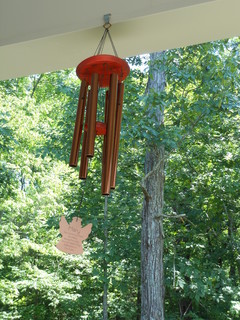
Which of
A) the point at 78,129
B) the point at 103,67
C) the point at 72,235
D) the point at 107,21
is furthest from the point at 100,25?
the point at 72,235

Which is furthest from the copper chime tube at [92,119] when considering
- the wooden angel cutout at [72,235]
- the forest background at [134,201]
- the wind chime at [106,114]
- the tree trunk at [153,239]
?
the tree trunk at [153,239]

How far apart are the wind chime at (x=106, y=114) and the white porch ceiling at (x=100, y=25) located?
18cm

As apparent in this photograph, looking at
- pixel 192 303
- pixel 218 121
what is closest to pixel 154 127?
pixel 218 121

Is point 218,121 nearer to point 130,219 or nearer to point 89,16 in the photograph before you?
point 130,219

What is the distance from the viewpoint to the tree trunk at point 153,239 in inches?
166

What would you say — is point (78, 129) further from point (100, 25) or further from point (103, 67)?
point (100, 25)

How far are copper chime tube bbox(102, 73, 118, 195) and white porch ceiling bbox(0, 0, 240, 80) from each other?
225mm

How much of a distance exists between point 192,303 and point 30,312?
2.09 meters

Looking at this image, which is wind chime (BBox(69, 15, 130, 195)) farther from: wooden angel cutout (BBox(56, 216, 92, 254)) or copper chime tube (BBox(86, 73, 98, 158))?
wooden angel cutout (BBox(56, 216, 92, 254))

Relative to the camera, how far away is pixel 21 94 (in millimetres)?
5934

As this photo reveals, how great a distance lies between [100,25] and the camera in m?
1.09

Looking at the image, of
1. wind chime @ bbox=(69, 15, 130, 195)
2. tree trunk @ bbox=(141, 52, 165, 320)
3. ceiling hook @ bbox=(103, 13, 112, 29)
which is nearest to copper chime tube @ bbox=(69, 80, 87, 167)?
wind chime @ bbox=(69, 15, 130, 195)

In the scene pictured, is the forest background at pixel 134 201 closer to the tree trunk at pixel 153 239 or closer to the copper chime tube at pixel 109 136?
the tree trunk at pixel 153 239

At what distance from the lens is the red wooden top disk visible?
0.93 m
